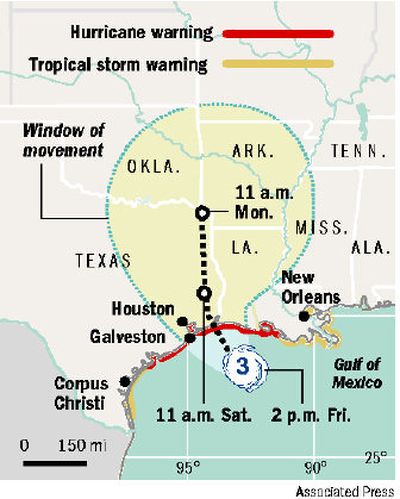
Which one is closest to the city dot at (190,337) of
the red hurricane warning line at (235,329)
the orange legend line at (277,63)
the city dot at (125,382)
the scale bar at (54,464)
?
the red hurricane warning line at (235,329)

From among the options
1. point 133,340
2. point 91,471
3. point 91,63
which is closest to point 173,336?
point 133,340

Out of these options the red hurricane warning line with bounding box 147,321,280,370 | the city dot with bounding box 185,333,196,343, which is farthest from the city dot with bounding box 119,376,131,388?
the city dot with bounding box 185,333,196,343

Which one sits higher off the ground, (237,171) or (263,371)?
(237,171)

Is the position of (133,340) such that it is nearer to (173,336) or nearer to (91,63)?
(173,336)

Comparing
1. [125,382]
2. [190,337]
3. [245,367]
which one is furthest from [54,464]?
[245,367]

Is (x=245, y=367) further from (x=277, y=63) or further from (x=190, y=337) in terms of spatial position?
(x=277, y=63)
